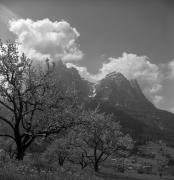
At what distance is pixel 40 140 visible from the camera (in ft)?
111

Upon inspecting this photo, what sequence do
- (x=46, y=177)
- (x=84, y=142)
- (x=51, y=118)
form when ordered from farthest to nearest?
(x=84, y=142) < (x=51, y=118) < (x=46, y=177)

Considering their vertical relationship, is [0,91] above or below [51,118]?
above

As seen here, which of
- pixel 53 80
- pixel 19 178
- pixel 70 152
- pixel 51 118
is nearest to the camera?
pixel 19 178

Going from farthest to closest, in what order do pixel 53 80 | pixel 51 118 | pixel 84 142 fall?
1. pixel 84 142
2. pixel 53 80
3. pixel 51 118

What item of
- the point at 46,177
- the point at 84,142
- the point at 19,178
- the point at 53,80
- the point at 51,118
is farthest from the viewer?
the point at 84,142

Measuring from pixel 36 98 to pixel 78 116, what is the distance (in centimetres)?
501

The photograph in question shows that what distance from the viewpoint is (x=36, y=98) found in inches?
1302

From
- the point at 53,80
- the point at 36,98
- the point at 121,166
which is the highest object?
the point at 53,80

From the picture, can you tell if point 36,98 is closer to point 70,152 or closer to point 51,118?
point 51,118

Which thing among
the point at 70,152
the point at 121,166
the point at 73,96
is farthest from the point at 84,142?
the point at 121,166

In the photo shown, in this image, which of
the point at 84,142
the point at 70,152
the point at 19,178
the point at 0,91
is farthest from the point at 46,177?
the point at 70,152

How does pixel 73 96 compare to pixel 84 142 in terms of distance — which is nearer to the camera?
pixel 73 96

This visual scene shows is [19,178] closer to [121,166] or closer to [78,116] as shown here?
[78,116]

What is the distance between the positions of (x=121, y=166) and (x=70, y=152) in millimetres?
31725
